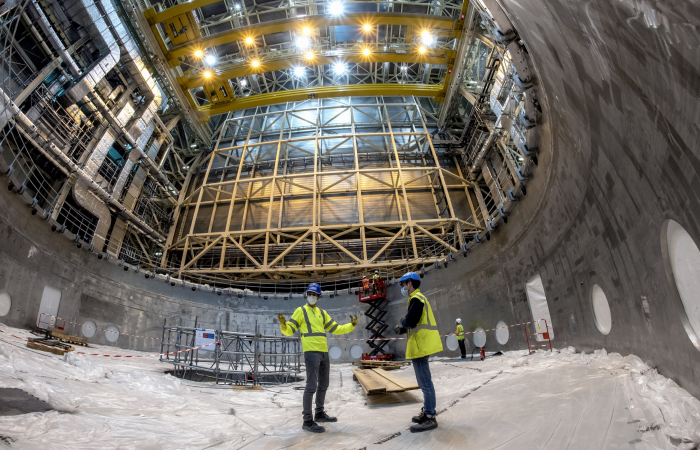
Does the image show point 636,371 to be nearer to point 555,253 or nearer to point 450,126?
point 555,253

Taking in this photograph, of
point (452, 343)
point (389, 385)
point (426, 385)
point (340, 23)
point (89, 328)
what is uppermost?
point (340, 23)

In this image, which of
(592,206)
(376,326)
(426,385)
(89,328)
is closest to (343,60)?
(376,326)

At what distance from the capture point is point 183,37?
64.0 feet

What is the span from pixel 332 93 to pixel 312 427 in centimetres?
2300

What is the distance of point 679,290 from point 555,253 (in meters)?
4.12

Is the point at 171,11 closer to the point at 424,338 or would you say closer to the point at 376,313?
the point at 376,313

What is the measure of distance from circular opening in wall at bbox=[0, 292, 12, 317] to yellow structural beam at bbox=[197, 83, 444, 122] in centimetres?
1694

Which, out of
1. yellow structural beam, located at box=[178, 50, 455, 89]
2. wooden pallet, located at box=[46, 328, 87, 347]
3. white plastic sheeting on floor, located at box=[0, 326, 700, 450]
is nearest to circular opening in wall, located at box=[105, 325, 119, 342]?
wooden pallet, located at box=[46, 328, 87, 347]

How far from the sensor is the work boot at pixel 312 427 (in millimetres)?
3682

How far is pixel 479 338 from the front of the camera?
11.4 m

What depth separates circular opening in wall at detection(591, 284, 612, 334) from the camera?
618cm

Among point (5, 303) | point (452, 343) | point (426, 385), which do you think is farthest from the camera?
point (452, 343)

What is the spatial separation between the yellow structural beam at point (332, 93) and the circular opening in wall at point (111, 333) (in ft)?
51.6

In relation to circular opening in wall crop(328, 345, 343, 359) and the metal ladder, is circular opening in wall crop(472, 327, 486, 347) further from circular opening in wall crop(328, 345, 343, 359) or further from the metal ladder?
circular opening in wall crop(328, 345, 343, 359)
